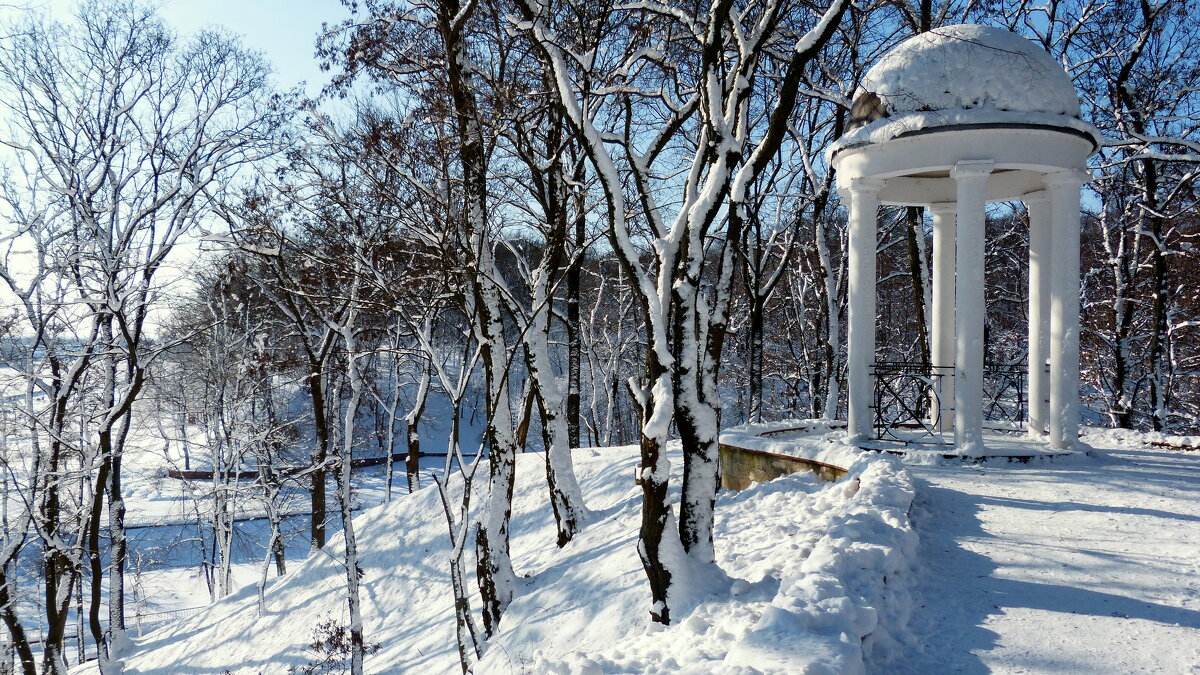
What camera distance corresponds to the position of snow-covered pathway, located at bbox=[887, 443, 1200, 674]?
3759mm

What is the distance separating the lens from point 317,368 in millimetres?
14047

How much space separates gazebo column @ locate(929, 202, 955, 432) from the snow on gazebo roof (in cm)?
264

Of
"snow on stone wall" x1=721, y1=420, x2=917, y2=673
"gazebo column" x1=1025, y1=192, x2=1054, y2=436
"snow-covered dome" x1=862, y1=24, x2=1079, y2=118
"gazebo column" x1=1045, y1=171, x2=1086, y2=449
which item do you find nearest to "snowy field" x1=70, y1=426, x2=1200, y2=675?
"snow on stone wall" x1=721, y1=420, x2=917, y2=673

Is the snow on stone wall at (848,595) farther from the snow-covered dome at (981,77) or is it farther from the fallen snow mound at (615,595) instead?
the snow-covered dome at (981,77)

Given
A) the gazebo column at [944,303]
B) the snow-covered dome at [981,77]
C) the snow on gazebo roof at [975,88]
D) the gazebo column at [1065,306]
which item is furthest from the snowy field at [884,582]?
the snow-covered dome at [981,77]

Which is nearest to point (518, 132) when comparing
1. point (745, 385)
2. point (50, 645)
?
point (50, 645)

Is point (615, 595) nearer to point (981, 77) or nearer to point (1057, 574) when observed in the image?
point (1057, 574)

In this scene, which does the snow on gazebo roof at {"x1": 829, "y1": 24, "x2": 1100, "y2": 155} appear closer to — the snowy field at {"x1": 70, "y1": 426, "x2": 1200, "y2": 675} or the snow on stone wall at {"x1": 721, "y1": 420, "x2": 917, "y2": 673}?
the snowy field at {"x1": 70, "y1": 426, "x2": 1200, "y2": 675}

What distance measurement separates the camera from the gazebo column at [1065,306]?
30.2 feet

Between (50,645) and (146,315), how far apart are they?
520 centimetres

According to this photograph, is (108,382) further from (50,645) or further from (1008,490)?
(1008,490)

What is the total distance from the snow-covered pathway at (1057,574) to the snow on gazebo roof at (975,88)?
4.32 m

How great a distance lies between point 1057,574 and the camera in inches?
194

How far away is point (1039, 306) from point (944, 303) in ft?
4.62
